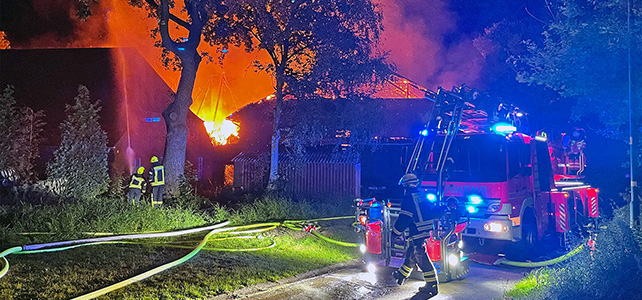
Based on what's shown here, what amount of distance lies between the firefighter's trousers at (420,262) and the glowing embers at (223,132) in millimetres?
19166

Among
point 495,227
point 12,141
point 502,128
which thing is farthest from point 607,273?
point 12,141

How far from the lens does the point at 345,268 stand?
7996 mm

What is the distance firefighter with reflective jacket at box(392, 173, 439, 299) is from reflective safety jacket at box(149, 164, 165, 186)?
8.06m

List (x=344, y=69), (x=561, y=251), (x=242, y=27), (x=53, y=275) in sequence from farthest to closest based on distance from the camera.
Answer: (x=242, y=27), (x=344, y=69), (x=561, y=251), (x=53, y=275)

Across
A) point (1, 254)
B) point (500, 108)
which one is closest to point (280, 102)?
point (500, 108)

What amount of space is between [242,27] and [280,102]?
110 inches

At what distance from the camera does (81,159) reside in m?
13.3

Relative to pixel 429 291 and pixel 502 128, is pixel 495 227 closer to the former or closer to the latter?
pixel 502 128

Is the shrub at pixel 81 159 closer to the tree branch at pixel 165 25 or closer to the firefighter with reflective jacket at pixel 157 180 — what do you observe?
the firefighter with reflective jacket at pixel 157 180

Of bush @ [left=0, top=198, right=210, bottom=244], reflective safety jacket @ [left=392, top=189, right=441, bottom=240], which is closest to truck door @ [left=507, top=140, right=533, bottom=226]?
reflective safety jacket @ [left=392, top=189, right=441, bottom=240]

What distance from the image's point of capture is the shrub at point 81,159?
13.1 meters

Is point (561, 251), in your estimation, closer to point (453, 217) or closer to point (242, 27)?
point (453, 217)

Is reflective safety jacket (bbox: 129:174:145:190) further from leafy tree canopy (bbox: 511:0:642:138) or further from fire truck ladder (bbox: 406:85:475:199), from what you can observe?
leafy tree canopy (bbox: 511:0:642:138)

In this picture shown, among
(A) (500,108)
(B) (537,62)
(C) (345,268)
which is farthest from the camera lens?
(A) (500,108)
